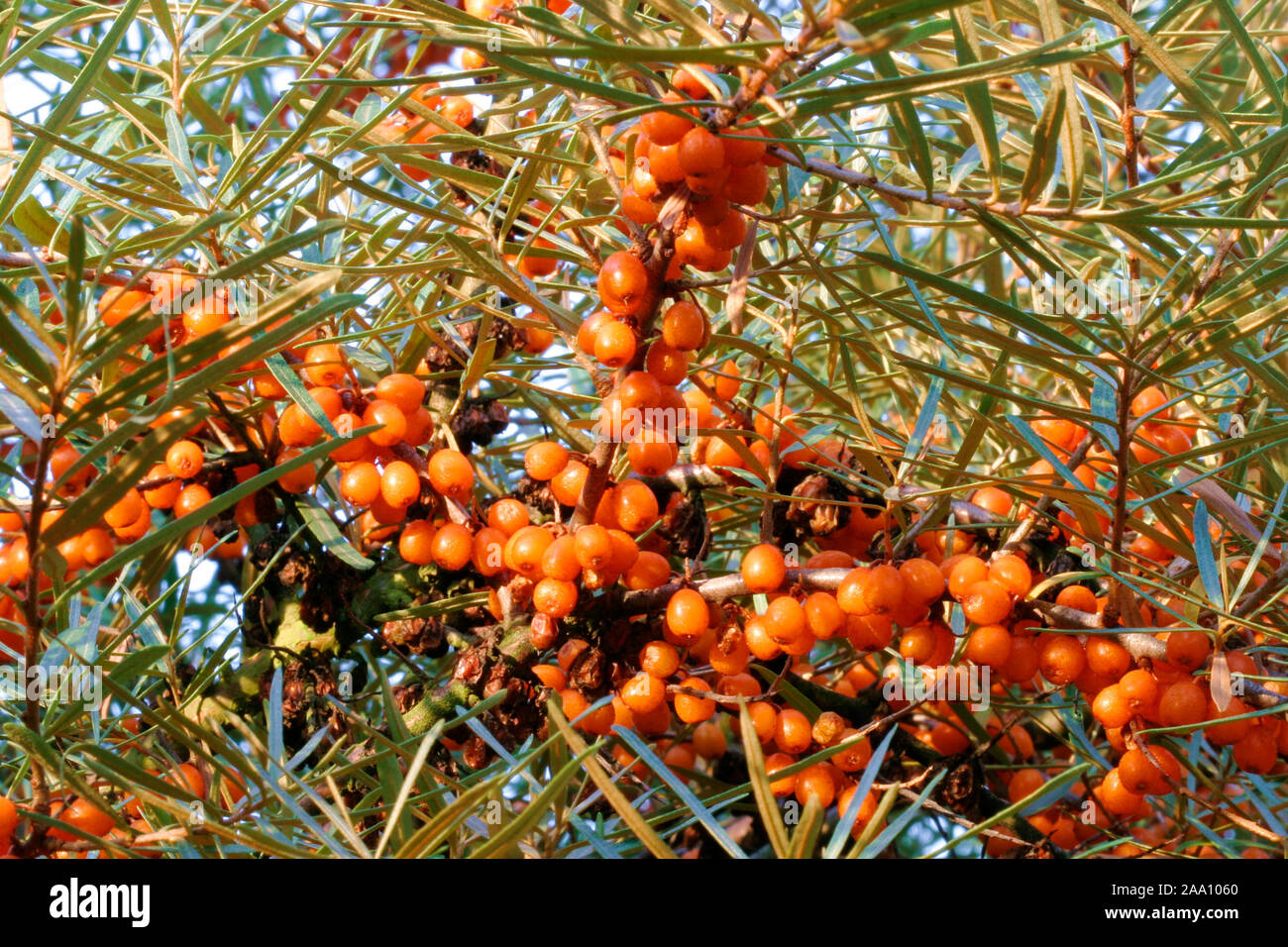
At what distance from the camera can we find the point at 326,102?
78 cm

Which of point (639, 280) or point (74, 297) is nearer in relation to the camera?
point (74, 297)

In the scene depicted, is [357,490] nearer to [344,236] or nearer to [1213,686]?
[344,236]

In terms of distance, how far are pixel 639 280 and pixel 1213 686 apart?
0.54 m

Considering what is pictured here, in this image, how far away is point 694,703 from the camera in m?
1.01

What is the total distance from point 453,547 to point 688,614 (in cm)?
23

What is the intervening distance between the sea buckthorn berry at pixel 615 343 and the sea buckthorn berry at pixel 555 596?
0.69 feet

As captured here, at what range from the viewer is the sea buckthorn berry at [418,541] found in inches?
41.4

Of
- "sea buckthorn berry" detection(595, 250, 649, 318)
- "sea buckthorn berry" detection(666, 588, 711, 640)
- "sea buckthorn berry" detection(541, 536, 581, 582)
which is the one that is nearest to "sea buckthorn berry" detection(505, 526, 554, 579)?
"sea buckthorn berry" detection(541, 536, 581, 582)

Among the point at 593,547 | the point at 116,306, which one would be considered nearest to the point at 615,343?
the point at 593,547

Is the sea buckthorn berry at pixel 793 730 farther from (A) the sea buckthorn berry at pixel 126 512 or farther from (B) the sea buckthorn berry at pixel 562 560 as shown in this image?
(A) the sea buckthorn berry at pixel 126 512

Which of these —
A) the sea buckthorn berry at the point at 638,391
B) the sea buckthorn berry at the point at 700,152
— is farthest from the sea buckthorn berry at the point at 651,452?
the sea buckthorn berry at the point at 700,152
